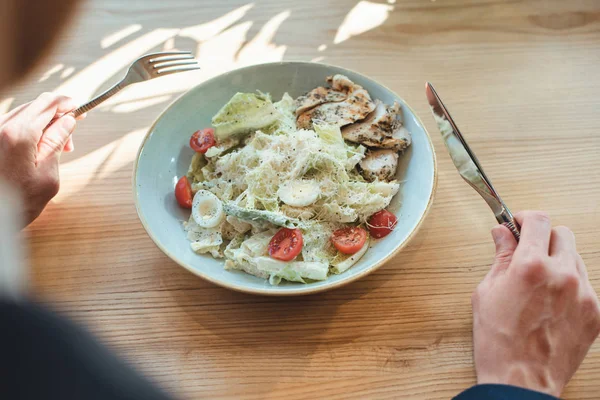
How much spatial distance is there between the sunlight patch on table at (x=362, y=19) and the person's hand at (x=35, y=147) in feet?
4.79

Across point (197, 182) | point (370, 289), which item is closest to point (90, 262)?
point (197, 182)

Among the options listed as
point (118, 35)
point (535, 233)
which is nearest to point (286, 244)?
point (535, 233)

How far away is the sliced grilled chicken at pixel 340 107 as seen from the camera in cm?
197

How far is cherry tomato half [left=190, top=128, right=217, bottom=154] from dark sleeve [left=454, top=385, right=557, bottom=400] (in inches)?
52.2

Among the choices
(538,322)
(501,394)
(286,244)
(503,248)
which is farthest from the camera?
(286,244)

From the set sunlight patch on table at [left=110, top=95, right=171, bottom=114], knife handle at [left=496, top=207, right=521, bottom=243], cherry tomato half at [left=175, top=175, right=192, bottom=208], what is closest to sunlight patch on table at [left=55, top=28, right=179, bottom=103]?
sunlight patch on table at [left=110, top=95, right=171, bottom=114]

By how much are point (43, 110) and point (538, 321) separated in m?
1.86

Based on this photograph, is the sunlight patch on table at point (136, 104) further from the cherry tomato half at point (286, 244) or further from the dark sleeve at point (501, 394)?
the dark sleeve at point (501, 394)

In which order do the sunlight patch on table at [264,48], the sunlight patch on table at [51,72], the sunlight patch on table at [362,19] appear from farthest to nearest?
the sunlight patch on table at [362,19]
the sunlight patch on table at [264,48]
the sunlight patch on table at [51,72]

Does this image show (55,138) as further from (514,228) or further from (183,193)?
(514,228)

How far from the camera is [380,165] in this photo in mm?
1886

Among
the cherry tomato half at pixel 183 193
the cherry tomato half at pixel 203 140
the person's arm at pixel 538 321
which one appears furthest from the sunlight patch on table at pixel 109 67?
the person's arm at pixel 538 321

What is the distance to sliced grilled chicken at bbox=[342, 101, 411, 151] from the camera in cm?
190

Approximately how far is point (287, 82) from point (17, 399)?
1.90 metres
